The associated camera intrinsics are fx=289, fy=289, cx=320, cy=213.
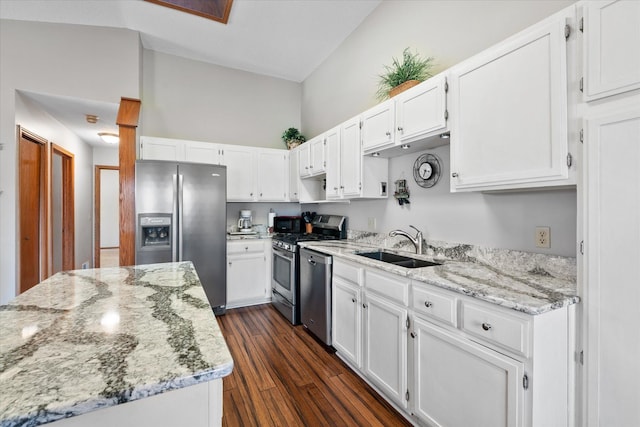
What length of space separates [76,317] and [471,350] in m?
1.60

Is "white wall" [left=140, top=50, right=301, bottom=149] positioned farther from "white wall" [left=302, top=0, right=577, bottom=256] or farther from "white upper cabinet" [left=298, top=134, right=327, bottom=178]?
"white wall" [left=302, top=0, right=577, bottom=256]

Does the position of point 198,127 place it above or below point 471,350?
above

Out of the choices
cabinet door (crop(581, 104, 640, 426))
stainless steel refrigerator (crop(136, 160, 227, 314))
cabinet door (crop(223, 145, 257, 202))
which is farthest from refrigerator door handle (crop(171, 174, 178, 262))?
cabinet door (crop(581, 104, 640, 426))

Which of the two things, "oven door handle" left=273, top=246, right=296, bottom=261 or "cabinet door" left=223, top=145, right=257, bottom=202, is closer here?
"oven door handle" left=273, top=246, right=296, bottom=261

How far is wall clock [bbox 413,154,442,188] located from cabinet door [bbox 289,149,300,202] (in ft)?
6.16

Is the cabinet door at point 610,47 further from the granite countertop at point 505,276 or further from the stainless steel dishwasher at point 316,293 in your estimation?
the stainless steel dishwasher at point 316,293

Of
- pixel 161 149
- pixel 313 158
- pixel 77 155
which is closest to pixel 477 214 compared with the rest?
pixel 313 158

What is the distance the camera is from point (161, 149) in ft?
11.8

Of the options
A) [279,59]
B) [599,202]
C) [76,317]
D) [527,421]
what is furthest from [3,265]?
[599,202]

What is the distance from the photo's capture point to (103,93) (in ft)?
10.8

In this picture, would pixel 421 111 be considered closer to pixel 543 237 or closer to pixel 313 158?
pixel 543 237

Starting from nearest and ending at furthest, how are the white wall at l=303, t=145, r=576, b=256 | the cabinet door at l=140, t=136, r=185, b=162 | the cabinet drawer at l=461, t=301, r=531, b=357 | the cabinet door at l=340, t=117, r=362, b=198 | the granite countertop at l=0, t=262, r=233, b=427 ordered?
the granite countertop at l=0, t=262, r=233, b=427, the cabinet drawer at l=461, t=301, r=531, b=357, the white wall at l=303, t=145, r=576, b=256, the cabinet door at l=340, t=117, r=362, b=198, the cabinet door at l=140, t=136, r=185, b=162

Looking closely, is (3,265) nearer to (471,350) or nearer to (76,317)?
(76,317)

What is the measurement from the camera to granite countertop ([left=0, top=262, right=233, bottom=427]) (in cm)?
57
